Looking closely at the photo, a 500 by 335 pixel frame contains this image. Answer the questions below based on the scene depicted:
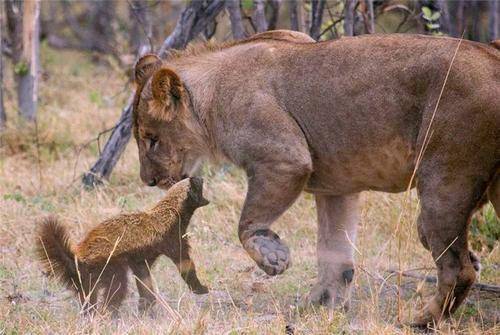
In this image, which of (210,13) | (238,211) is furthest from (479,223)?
(210,13)

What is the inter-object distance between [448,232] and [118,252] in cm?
178

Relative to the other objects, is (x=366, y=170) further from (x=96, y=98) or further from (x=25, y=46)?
(x=96, y=98)

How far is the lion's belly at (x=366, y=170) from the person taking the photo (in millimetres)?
5285

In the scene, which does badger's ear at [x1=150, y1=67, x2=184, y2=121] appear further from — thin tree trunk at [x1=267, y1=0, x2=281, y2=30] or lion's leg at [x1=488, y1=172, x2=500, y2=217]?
thin tree trunk at [x1=267, y1=0, x2=281, y2=30]

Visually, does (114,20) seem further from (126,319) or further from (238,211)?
(126,319)

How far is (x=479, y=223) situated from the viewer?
7.22 metres

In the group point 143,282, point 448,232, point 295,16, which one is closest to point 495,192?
point 448,232

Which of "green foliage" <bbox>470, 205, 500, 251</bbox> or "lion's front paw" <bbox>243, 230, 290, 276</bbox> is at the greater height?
"lion's front paw" <bbox>243, 230, 290, 276</bbox>

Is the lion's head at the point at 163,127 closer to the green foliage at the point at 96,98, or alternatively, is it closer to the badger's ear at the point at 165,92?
the badger's ear at the point at 165,92

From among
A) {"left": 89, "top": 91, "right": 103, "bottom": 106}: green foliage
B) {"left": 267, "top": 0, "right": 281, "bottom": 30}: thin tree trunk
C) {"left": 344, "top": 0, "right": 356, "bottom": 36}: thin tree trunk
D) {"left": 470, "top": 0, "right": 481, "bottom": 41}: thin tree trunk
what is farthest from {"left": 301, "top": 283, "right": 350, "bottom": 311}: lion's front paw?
{"left": 470, "top": 0, "right": 481, "bottom": 41}: thin tree trunk

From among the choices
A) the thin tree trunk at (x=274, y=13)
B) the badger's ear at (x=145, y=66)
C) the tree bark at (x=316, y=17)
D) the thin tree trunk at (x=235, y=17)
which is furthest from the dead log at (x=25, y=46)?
the badger's ear at (x=145, y=66)

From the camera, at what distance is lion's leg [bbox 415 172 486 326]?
4.92 metres

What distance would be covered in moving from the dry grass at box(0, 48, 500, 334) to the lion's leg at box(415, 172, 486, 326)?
12cm

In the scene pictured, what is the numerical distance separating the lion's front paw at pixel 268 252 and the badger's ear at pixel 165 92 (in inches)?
39.2
